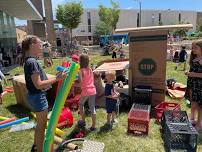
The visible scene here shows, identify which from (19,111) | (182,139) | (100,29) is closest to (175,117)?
(182,139)

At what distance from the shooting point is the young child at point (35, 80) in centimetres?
311

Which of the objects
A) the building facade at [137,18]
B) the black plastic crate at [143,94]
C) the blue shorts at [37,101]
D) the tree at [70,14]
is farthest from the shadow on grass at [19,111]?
the building facade at [137,18]

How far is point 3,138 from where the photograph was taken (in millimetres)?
4855

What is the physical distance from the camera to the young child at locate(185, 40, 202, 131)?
470 centimetres

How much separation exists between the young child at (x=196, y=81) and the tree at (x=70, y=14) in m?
34.2

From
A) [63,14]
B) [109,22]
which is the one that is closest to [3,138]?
[63,14]

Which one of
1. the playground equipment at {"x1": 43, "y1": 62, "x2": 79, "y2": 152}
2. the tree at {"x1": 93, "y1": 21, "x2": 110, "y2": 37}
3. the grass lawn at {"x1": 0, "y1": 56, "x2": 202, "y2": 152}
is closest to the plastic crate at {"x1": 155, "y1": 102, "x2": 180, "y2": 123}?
the grass lawn at {"x1": 0, "y1": 56, "x2": 202, "y2": 152}

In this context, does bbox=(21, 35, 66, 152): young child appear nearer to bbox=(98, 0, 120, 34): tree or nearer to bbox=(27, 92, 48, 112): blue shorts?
bbox=(27, 92, 48, 112): blue shorts

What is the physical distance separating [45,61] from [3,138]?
11.2 meters

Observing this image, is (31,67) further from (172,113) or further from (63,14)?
(63,14)

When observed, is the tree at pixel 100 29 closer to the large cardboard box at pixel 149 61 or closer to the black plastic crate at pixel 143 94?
the large cardboard box at pixel 149 61

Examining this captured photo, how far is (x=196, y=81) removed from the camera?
191 inches

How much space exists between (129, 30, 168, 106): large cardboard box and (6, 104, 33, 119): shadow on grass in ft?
8.85

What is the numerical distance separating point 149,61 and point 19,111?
3607 mm
